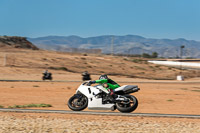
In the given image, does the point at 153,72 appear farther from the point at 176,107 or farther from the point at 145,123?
the point at 145,123

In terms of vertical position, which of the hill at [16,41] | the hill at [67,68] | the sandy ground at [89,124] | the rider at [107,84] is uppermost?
the hill at [16,41]

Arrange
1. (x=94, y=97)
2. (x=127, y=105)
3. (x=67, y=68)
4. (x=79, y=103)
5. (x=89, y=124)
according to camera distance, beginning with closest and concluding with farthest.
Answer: (x=89, y=124), (x=127, y=105), (x=94, y=97), (x=79, y=103), (x=67, y=68)

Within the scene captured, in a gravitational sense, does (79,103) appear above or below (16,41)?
below

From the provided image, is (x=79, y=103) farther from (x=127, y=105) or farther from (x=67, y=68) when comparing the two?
(x=67, y=68)

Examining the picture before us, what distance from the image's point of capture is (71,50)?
10406 centimetres

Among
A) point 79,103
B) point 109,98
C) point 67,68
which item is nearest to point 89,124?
point 109,98

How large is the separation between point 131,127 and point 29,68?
138ft

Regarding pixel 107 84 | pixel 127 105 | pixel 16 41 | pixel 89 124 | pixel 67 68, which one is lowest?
pixel 89 124

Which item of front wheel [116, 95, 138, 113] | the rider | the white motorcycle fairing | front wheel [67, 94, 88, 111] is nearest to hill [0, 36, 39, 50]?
front wheel [67, 94, 88, 111]

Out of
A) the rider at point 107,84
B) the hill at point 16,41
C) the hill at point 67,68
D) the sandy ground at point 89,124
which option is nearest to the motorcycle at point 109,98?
the rider at point 107,84

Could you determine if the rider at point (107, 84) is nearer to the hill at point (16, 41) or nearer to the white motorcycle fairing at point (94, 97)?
the white motorcycle fairing at point (94, 97)

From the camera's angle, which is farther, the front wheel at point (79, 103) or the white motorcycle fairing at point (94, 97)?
the front wheel at point (79, 103)

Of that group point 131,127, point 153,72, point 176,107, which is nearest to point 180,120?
point 131,127

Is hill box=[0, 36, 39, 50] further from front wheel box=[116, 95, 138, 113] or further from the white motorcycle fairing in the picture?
front wheel box=[116, 95, 138, 113]
